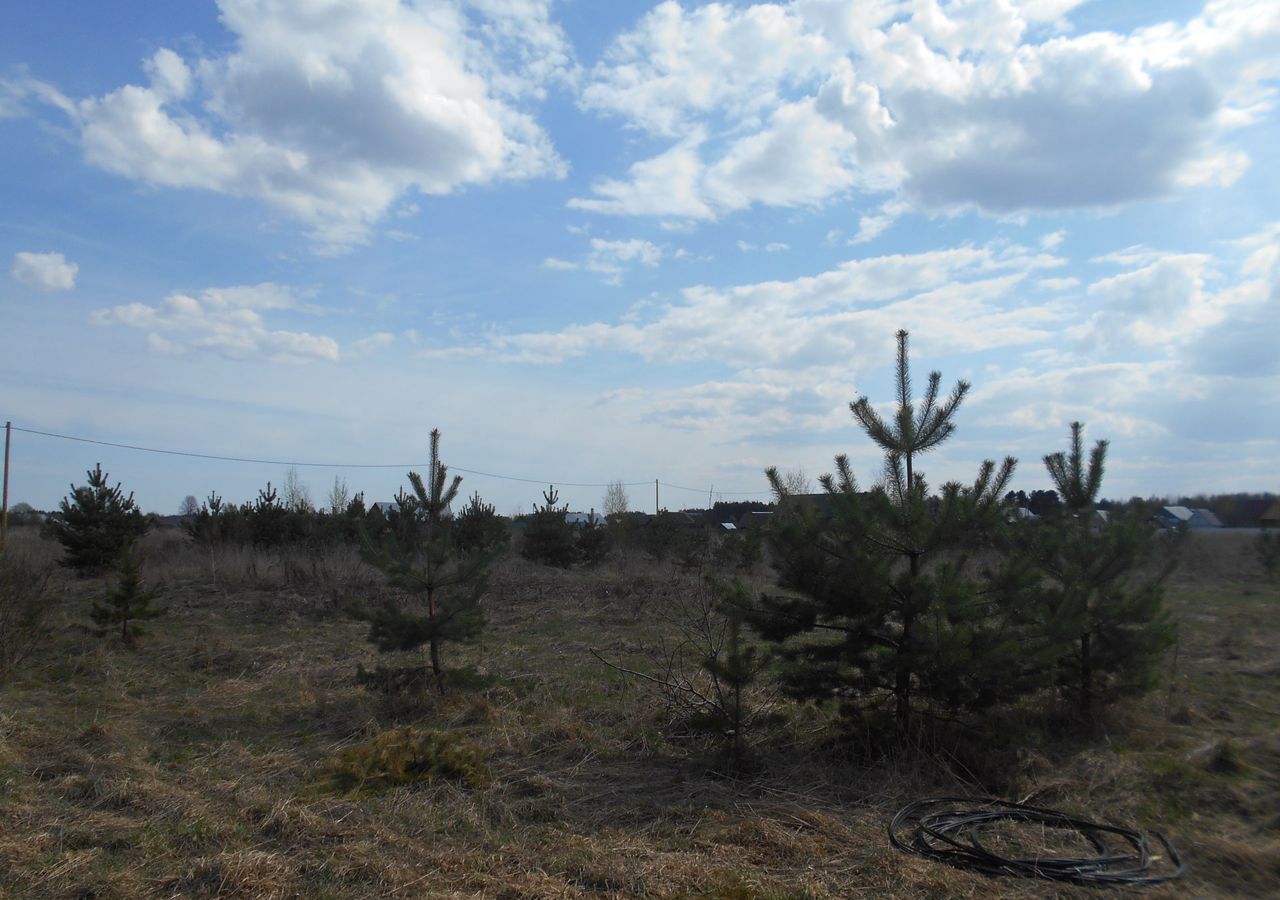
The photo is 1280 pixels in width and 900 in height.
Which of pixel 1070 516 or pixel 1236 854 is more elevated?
pixel 1070 516

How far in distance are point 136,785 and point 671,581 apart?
1490cm

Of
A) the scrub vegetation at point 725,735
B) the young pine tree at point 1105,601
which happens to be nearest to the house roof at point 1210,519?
the scrub vegetation at point 725,735

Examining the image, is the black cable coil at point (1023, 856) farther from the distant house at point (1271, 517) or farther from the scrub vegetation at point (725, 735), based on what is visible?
the distant house at point (1271, 517)

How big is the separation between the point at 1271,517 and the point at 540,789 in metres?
31.5

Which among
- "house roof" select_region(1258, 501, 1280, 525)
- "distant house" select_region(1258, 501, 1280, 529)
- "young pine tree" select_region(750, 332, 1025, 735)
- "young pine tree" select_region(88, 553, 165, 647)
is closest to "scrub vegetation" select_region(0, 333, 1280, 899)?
"young pine tree" select_region(750, 332, 1025, 735)

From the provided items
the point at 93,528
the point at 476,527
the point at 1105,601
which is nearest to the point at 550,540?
the point at 476,527

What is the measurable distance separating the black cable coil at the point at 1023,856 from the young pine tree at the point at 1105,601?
2505 millimetres

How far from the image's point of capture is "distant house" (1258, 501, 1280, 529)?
89.0 ft

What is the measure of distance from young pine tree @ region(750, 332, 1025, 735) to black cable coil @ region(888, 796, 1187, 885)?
1.07 m

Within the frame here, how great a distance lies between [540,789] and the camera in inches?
244

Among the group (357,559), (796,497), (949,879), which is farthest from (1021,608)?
(357,559)

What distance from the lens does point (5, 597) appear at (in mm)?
10453

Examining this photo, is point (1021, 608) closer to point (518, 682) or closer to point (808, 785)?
point (808, 785)

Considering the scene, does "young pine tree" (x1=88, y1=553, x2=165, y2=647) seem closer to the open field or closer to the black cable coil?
the open field
